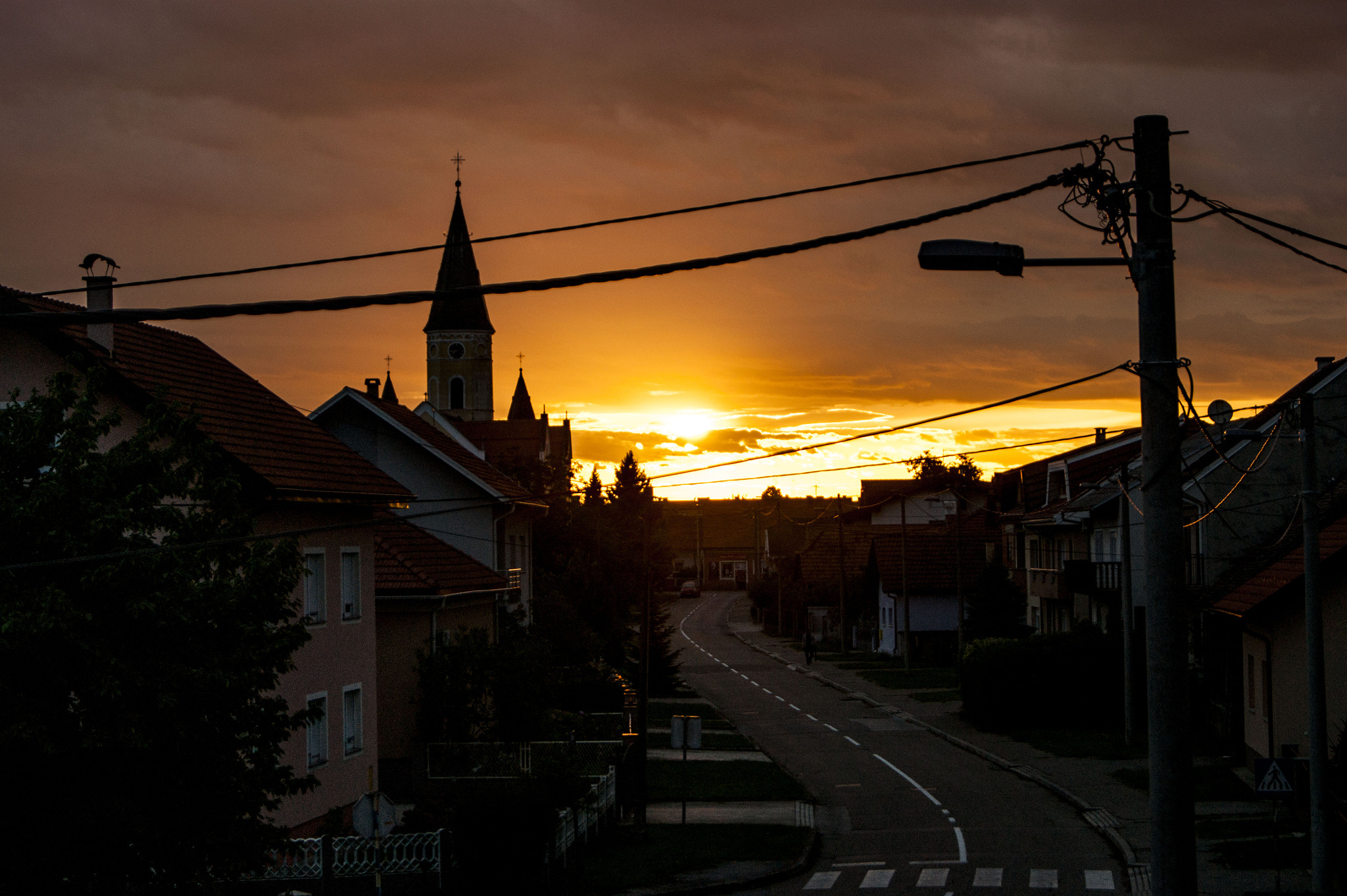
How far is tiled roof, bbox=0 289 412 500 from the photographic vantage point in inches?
822

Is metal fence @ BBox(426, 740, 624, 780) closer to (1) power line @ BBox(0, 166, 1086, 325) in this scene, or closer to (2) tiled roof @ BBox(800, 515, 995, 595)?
(1) power line @ BBox(0, 166, 1086, 325)

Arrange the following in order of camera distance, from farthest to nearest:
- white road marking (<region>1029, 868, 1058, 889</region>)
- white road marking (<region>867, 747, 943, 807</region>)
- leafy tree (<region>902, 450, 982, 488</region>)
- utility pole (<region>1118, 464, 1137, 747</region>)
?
leafy tree (<region>902, 450, 982, 488</region>) < utility pole (<region>1118, 464, 1137, 747</region>) < white road marking (<region>867, 747, 943, 807</region>) < white road marking (<region>1029, 868, 1058, 889</region>)

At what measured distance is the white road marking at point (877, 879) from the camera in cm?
1908

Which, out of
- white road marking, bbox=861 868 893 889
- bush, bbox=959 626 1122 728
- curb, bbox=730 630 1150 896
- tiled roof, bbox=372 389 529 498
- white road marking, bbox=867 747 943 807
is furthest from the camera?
bush, bbox=959 626 1122 728

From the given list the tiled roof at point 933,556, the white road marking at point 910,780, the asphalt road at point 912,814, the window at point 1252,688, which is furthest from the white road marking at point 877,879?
the tiled roof at point 933,556

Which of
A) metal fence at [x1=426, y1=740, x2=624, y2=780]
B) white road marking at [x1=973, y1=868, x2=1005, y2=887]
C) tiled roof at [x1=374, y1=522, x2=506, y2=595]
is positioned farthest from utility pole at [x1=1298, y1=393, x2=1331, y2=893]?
tiled roof at [x1=374, y1=522, x2=506, y2=595]

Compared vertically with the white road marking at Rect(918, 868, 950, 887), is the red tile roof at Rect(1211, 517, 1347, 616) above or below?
above

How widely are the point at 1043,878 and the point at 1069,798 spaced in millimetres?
8147

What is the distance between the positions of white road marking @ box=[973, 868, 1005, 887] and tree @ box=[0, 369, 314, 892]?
1046cm

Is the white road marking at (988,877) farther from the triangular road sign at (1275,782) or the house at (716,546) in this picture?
the house at (716,546)

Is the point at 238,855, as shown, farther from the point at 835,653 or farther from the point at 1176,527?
the point at 835,653

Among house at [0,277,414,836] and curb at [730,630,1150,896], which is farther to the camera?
house at [0,277,414,836]

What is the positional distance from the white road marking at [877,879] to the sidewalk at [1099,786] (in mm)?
3599

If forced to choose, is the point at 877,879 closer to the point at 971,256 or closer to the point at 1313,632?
the point at 1313,632
